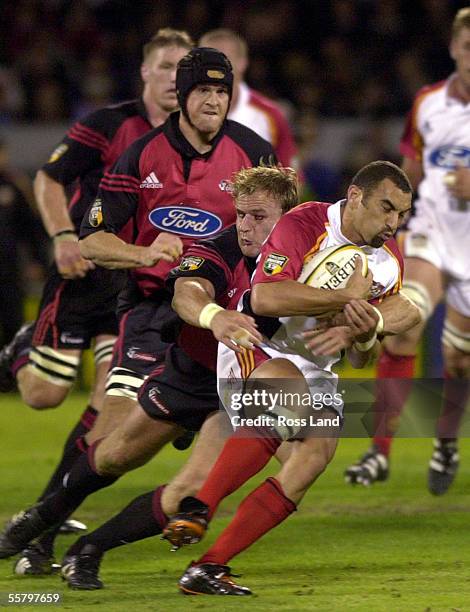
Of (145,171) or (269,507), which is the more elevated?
(145,171)

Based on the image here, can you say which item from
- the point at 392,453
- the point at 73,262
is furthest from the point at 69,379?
the point at 392,453

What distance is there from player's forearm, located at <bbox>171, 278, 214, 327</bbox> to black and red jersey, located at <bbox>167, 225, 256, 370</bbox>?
7cm

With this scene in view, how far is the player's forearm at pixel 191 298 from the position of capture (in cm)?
495

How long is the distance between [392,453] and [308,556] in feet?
10.6

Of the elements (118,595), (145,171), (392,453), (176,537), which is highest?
(145,171)

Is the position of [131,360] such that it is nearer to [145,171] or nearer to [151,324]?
[151,324]

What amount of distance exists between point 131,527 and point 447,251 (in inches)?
131

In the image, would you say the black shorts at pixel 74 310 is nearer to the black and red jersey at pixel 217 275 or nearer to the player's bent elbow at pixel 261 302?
the black and red jersey at pixel 217 275

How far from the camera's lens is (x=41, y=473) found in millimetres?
8156

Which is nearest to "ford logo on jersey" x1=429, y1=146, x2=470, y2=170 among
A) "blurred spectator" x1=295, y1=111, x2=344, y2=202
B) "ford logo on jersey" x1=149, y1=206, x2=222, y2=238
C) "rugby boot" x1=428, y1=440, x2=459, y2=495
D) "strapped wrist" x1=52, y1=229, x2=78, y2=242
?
"rugby boot" x1=428, y1=440, x2=459, y2=495

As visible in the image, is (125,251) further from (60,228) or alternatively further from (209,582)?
(209,582)

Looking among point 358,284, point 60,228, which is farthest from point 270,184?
point 60,228

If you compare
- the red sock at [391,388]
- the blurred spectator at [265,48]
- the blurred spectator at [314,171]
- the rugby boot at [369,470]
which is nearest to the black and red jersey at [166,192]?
the red sock at [391,388]

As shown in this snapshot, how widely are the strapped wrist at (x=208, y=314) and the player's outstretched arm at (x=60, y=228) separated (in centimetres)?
169
